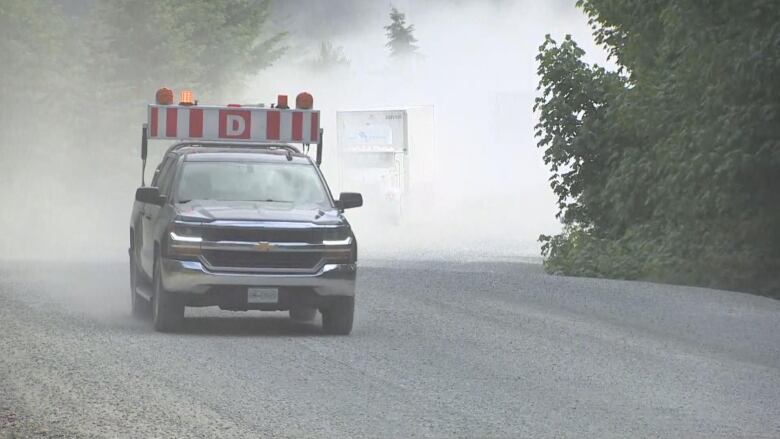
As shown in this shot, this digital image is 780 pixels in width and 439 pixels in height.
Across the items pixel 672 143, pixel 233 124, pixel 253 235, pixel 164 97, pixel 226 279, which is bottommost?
pixel 226 279

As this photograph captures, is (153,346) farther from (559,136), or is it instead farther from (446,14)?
(446,14)

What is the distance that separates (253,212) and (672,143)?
10.8m

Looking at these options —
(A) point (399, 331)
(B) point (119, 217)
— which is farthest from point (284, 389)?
(B) point (119, 217)

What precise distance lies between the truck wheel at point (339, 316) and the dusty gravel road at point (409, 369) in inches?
6.1

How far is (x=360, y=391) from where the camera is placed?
476 inches

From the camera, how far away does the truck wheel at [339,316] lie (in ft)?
51.6

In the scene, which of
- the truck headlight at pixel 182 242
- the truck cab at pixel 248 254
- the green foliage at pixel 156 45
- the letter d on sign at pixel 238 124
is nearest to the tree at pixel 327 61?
the green foliage at pixel 156 45

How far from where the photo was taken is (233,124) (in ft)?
61.1

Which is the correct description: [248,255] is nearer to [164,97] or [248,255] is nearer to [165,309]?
[165,309]

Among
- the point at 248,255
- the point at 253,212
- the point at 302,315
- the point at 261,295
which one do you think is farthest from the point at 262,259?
the point at 302,315

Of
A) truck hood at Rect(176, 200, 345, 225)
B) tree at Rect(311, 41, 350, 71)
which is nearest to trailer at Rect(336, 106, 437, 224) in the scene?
truck hood at Rect(176, 200, 345, 225)

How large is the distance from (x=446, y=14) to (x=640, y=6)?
13402cm

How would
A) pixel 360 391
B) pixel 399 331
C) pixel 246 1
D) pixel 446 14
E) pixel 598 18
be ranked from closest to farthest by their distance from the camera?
pixel 360 391 < pixel 399 331 < pixel 598 18 < pixel 246 1 < pixel 446 14

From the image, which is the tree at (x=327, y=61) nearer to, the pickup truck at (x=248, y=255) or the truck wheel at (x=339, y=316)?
the pickup truck at (x=248, y=255)
